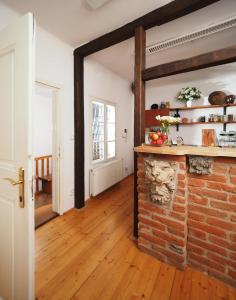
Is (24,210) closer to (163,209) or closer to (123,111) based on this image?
(163,209)

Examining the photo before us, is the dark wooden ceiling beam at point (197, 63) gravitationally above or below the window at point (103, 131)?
above

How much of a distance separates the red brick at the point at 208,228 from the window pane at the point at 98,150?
236 centimetres

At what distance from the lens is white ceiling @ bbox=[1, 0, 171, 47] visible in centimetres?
184

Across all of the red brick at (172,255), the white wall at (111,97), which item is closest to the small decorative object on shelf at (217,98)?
the white wall at (111,97)

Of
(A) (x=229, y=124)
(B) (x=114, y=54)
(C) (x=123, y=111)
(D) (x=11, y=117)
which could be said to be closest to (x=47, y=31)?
(B) (x=114, y=54)

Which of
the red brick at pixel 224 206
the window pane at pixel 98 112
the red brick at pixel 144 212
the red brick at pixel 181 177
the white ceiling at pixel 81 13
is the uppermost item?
the white ceiling at pixel 81 13

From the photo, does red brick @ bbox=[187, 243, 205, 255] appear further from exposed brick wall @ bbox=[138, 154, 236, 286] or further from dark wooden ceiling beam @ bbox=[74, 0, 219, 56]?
dark wooden ceiling beam @ bbox=[74, 0, 219, 56]

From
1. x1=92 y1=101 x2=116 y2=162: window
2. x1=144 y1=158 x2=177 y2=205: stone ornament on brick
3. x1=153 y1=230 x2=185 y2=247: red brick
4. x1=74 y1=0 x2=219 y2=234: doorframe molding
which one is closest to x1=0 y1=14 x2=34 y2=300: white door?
x1=144 y1=158 x2=177 y2=205: stone ornament on brick

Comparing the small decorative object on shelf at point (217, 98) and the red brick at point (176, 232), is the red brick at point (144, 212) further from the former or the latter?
the small decorative object on shelf at point (217, 98)

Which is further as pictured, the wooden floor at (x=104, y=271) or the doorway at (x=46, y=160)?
the doorway at (x=46, y=160)

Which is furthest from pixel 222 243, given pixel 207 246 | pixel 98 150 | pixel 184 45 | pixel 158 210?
pixel 184 45

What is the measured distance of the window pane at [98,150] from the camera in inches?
141

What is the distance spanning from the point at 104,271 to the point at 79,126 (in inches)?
81.9

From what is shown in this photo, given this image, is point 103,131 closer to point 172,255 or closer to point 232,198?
point 172,255
